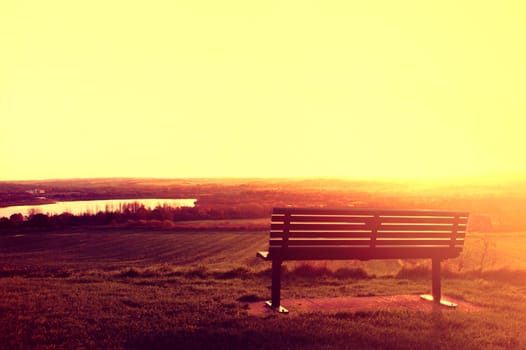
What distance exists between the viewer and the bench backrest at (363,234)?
7793 mm

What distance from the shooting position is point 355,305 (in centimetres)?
815

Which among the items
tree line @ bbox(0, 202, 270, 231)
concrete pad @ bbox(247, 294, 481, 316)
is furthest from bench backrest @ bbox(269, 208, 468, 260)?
tree line @ bbox(0, 202, 270, 231)

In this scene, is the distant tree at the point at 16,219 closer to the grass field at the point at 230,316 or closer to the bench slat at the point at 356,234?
the grass field at the point at 230,316

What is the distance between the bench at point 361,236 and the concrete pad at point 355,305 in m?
0.22

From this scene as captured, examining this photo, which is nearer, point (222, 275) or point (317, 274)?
point (222, 275)

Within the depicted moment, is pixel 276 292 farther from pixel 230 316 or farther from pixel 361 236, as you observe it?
pixel 361 236

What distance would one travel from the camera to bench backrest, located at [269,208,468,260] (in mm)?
7793

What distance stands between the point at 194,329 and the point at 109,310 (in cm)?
171

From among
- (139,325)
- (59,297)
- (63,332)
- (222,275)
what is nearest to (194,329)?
(139,325)

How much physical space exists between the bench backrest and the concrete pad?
2.47 feet

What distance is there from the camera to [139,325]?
253 inches

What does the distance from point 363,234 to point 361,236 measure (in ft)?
0.16

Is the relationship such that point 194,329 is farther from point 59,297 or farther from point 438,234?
point 438,234

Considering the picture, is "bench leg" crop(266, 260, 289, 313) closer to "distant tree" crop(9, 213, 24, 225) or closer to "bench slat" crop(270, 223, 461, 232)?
"bench slat" crop(270, 223, 461, 232)
